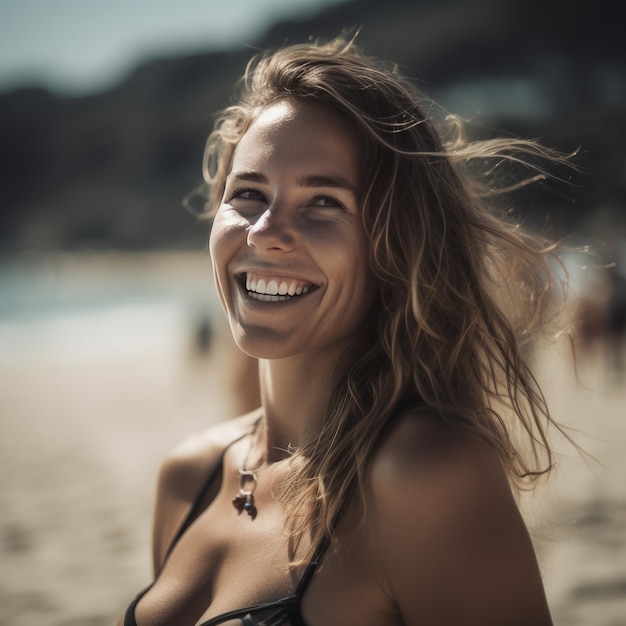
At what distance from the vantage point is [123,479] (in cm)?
641

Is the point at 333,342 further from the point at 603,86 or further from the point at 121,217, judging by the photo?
the point at 121,217

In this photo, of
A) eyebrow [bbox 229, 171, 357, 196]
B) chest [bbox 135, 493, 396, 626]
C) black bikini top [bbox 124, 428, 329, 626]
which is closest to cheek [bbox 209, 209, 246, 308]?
eyebrow [bbox 229, 171, 357, 196]

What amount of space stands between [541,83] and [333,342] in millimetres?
59240

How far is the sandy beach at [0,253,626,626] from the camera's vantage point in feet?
12.4

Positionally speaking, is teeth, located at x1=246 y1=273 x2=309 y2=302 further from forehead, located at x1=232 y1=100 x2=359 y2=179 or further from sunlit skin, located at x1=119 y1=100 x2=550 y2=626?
forehead, located at x1=232 y1=100 x2=359 y2=179

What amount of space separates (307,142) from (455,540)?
909mm

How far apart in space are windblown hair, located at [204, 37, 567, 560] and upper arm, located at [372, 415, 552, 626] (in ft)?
0.54

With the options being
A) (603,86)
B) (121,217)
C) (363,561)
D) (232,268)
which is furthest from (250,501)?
(121,217)

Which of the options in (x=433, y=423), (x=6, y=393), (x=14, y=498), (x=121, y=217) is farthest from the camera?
(x=121, y=217)

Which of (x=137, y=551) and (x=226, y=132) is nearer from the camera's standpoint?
(x=226, y=132)

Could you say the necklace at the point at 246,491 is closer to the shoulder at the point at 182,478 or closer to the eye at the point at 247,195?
the shoulder at the point at 182,478

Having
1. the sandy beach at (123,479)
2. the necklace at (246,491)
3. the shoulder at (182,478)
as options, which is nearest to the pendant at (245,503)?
the necklace at (246,491)

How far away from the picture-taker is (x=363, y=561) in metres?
1.41

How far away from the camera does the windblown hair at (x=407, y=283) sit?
61.4 inches
